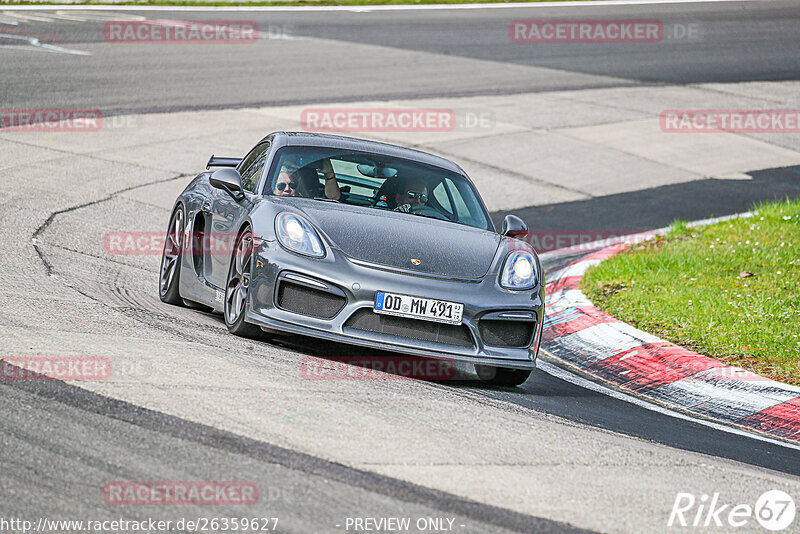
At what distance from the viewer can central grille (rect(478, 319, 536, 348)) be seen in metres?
6.66

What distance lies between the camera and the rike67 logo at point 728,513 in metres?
4.36

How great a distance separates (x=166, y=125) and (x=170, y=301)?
310 inches

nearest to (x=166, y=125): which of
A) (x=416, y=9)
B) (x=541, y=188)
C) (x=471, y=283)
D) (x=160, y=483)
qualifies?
(x=541, y=188)

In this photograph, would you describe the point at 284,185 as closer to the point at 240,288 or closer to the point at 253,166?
the point at 253,166

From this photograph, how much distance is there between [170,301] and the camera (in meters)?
8.40

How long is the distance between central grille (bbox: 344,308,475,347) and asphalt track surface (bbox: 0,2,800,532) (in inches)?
11.9

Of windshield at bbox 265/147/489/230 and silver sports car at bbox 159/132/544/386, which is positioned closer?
silver sports car at bbox 159/132/544/386

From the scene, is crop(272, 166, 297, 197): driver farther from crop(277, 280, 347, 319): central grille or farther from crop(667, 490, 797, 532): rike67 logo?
crop(667, 490, 797, 532): rike67 logo

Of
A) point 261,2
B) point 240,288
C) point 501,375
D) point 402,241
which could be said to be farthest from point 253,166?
point 261,2

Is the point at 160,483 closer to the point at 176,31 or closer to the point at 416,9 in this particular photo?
the point at 176,31

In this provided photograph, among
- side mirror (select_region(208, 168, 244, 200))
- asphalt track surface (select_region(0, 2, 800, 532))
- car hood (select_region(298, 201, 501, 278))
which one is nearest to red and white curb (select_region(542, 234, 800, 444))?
asphalt track surface (select_region(0, 2, 800, 532))

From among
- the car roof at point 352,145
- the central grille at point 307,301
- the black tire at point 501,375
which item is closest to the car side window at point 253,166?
the car roof at point 352,145

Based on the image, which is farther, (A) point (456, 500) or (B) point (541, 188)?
(B) point (541, 188)

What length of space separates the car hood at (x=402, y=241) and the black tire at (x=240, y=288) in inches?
16.7
